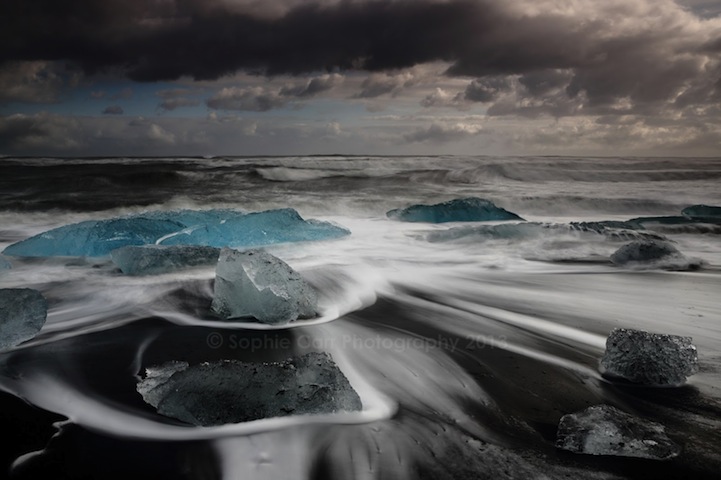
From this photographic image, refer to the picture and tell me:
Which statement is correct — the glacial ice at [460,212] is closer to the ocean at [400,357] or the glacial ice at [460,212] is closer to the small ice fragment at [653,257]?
the ocean at [400,357]

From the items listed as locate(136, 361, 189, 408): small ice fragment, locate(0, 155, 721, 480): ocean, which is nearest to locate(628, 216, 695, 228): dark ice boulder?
locate(0, 155, 721, 480): ocean

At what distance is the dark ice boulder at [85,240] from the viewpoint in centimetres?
478

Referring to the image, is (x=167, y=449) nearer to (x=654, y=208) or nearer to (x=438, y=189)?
(x=654, y=208)

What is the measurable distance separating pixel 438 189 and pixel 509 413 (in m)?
12.3

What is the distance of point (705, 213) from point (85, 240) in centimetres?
804

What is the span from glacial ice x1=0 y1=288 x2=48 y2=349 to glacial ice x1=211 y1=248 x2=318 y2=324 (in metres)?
0.85

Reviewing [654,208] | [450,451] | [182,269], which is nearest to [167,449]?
[450,451]

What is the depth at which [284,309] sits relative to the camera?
2779mm

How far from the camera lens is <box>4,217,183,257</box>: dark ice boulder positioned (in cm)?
478

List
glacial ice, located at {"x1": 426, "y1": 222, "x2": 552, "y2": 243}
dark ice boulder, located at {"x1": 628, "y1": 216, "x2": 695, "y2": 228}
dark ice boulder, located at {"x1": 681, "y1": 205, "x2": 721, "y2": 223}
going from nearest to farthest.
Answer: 1. glacial ice, located at {"x1": 426, "y1": 222, "x2": 552, "y2": 243}
2. dark ice boulder, located at {"x1": 628, "y1": 216, "x2": 695, "y2": 228}
3. dark ice boulder, located at {"x1": 681, "y1": 205, "x2": 721, "y2": 223}

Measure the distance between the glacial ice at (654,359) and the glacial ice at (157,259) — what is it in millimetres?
3035

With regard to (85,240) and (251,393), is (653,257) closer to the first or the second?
(251,393)

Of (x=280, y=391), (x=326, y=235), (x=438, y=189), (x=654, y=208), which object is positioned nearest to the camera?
(x=280, y=391)

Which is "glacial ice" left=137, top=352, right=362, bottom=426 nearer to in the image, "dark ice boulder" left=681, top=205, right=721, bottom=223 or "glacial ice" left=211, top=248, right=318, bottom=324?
"glacial ice" left=211, top=248, right=318, bottom=324
